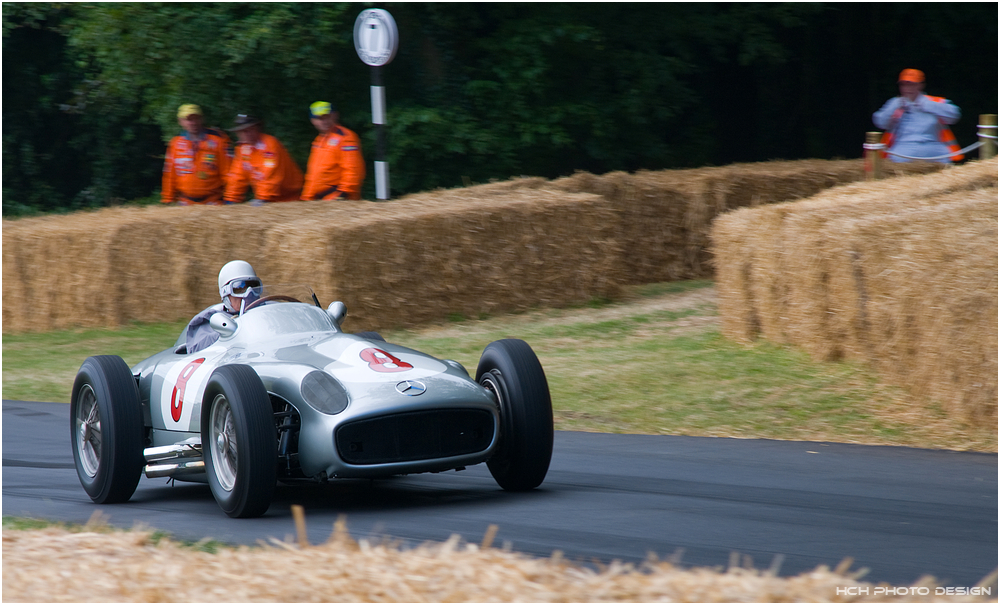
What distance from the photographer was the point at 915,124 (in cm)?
1388

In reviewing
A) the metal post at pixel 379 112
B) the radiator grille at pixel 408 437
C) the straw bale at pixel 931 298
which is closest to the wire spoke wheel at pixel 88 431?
the radiator grille at pixel 408 437

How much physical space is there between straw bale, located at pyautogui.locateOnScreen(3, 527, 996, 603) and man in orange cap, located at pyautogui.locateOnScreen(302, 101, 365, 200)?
9.62 metres

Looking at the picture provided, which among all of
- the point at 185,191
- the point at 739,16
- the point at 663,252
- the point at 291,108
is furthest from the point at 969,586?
the point at 739,16

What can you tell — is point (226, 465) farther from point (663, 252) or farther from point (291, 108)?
point (291, 108)

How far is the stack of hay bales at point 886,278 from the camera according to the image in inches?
305

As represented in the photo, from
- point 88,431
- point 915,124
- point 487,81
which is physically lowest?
point 88,431

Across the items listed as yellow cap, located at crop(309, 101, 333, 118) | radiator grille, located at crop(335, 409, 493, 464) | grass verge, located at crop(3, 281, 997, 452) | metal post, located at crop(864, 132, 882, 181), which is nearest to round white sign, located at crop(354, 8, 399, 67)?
yellow cap, located at crop(309, 101, 333, 118)

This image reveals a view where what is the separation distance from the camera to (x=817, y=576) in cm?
399

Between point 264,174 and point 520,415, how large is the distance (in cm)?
927

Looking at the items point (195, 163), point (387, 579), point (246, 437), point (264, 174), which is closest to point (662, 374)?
point (246, 437)

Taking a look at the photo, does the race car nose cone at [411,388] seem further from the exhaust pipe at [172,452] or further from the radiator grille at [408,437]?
the exhaust pipe at [172,452]

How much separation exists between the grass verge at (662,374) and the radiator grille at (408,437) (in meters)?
2.76

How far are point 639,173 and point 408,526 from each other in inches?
453

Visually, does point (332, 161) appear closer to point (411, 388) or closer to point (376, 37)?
point (376, 37)
